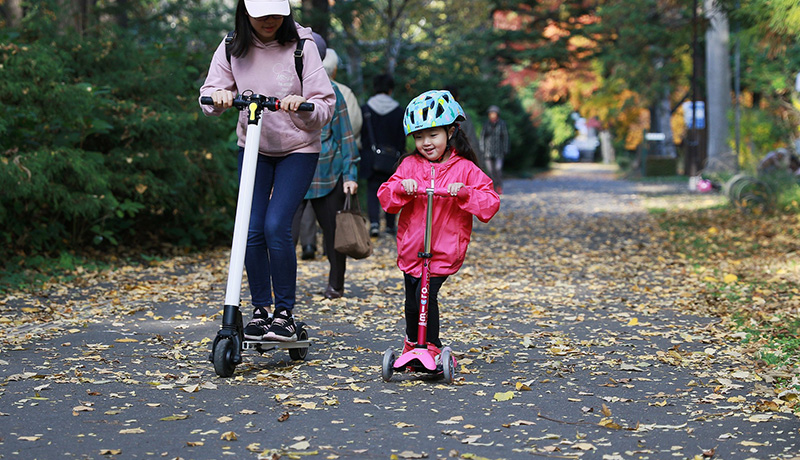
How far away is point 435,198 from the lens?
18.0 ft

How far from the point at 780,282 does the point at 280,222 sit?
5211 millimetres

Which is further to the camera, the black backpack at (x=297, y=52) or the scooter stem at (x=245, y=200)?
the black backpack at (x=297, y=52)

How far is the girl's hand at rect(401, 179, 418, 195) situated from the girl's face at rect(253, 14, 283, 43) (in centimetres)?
110

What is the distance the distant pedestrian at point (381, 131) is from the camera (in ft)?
39.0

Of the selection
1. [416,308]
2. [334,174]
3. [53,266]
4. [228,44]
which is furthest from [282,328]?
[53,266]

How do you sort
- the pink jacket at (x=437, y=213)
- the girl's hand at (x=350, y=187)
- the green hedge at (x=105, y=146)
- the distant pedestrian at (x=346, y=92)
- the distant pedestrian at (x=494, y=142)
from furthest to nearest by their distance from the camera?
1. the distant pedestrian at (x=494, y=142)
2. the green hedge at (x=105, y=146)
3. the distant pedestrian at (x=346, y=92)
4. the girl's hand at (x=350, y=187)
5. the pink jacket at (x=437, y=213)

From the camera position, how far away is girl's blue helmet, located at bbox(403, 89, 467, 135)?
17.4ft

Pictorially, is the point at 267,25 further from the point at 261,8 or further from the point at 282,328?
the point at 282,328

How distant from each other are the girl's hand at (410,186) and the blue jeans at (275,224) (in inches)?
27.9

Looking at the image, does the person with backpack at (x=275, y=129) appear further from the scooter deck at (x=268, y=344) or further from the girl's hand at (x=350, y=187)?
the girl's hand at (x=350, y=187)

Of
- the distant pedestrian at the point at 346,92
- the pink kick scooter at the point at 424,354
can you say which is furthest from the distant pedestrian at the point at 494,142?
the pink kick scooter at the point at 424,354

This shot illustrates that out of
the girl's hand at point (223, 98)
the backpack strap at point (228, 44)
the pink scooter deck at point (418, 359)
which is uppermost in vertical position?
the backpack strap at point (228, 44)

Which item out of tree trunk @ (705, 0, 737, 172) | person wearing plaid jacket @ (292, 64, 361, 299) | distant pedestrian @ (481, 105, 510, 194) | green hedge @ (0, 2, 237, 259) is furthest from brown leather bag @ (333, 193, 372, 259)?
tree trunk @ (705, 0, 737, 172)

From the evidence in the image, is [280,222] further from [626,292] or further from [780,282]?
[780,282]
